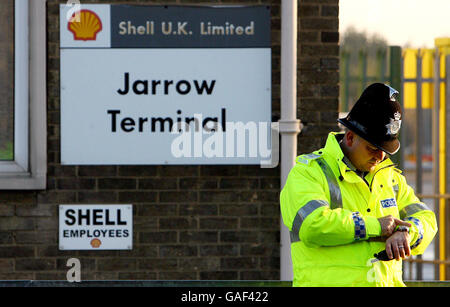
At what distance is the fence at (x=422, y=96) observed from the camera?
666cm

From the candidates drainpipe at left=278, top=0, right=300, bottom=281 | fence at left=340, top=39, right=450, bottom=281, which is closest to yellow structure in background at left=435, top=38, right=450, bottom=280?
fence at left=340, top=39, right=450, bottom=281

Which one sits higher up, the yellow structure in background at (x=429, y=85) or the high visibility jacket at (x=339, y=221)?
the yellow structure in background at (x=429, y=85)

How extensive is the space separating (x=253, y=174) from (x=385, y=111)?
2.87m

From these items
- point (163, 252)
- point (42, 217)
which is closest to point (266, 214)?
point (163, 252)

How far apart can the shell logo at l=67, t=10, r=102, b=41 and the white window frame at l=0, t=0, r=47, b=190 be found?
0.22 m

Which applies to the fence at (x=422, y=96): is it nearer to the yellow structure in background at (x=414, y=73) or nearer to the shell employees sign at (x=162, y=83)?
the yellow structure in background at (x=414, y=73)

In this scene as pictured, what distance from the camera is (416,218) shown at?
3059 millimetres

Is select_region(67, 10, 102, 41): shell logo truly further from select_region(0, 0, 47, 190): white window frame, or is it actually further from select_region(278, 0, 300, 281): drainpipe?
select_region(278, 0, 300, 281): drainpipe

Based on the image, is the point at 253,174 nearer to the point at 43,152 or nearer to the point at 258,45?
the point at 258,45

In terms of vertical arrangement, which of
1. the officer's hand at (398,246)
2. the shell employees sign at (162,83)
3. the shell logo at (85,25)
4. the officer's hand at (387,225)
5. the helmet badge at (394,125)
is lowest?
the officer's hand at (398,246)

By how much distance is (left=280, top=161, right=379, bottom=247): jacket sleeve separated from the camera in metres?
2.80

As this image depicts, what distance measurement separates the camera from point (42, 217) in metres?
5.75

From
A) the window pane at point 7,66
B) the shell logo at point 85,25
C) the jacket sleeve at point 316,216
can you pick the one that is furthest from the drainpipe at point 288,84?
the jacket sleeve at point 316,216

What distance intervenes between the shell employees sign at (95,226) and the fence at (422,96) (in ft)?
7.14
